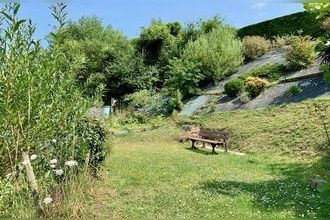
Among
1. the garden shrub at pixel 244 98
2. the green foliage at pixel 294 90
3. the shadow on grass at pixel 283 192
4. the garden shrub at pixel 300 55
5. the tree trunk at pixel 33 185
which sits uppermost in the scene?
the garden shrub at pixel 300 55

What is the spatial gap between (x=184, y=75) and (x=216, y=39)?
2962mm

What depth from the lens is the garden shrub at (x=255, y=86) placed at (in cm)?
2041

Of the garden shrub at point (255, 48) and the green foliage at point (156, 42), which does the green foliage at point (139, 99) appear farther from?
the garden shrub at point (255, 48)

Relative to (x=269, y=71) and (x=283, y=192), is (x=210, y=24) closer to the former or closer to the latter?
(x=269, y=71)

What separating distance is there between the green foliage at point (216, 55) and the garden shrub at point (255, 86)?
394cm

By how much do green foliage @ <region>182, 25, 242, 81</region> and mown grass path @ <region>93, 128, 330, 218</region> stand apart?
998cm

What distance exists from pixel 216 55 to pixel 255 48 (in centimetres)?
271

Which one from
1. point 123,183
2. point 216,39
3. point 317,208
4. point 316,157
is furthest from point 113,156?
point 216,39

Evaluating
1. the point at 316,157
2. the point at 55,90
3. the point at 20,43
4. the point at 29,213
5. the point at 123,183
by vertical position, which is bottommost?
the point at 316,157

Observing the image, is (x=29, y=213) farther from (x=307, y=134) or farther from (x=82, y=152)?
(x=307, y=134)

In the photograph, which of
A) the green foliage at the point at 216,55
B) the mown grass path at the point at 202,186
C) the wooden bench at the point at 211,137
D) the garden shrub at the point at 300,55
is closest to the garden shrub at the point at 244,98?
the garden shrub at the point at 300,55

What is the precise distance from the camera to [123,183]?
956 cm

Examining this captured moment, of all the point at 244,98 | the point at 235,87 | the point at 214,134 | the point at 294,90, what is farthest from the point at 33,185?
the point at 235,87

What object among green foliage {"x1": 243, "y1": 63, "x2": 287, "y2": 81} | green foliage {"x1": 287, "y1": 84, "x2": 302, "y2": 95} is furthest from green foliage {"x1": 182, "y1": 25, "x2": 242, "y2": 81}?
green foliage {"x1": 287, "y1": 84, "x2": 302, "y2": 95}
